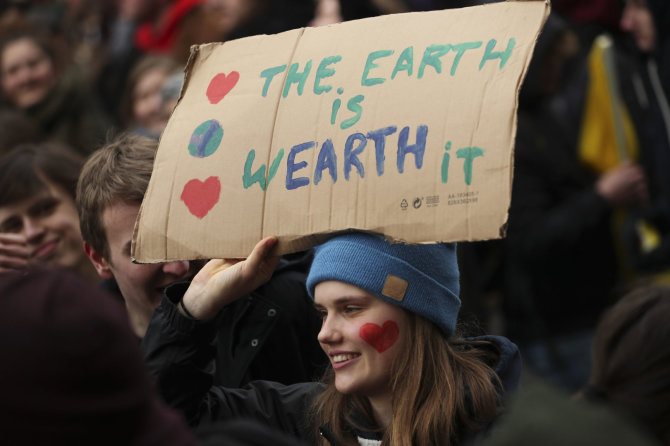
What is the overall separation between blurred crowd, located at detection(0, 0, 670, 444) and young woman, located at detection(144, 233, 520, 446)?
35 centimetres

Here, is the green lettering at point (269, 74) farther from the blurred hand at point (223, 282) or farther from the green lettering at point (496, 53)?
the green lettering at point (496, 53)

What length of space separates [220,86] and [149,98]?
3.80 m

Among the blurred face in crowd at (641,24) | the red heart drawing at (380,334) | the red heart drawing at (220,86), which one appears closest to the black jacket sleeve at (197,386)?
the red heart drawing at (380,334)

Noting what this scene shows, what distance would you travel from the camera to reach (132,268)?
145 inches

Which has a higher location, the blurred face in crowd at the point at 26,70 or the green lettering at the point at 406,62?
the green lettering at the point at 406,62

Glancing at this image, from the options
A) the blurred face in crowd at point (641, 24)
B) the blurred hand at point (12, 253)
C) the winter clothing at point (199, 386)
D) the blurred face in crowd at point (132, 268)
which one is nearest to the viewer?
the winter clothing at point (199, 386)

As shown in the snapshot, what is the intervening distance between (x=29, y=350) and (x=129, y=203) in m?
1.84

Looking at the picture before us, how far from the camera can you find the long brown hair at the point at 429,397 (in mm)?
3080

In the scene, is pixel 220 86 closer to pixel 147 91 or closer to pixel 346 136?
pixel 346 136

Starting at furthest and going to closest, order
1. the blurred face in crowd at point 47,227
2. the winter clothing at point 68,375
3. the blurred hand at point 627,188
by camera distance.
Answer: the blurred hand at point 627,188
the blurred face in crowd at point 47,227
the winter clothing at point 68,375

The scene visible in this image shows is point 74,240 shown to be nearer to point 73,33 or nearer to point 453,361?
point 453,361

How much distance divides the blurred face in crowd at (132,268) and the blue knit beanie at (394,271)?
0.60 m

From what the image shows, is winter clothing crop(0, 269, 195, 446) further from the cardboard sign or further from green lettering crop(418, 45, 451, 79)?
green lettering crop(418, 45, 451, 79)

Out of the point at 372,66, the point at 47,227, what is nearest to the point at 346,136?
the point at 372,66
